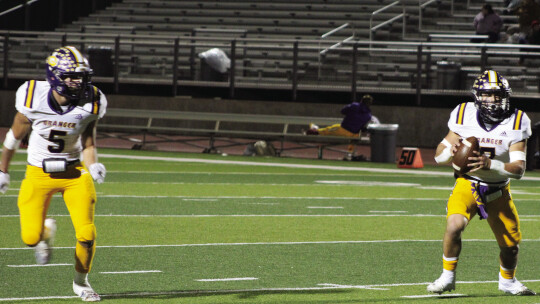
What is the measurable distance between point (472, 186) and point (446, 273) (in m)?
0.63

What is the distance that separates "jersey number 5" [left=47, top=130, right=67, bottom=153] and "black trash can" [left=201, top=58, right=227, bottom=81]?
18201 mm

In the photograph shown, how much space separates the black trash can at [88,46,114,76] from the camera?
26000mm

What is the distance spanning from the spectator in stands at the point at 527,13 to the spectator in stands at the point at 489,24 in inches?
20.4

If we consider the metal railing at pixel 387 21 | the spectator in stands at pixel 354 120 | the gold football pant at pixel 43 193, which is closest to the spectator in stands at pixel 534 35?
the metal railing at pixel 387 21

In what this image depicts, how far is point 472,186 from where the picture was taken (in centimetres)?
749

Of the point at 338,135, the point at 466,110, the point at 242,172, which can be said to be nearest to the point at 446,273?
the point at 466,110

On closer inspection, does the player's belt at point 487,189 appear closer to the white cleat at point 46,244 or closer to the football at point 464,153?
the football at point 464,153

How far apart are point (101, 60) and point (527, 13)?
10166mm

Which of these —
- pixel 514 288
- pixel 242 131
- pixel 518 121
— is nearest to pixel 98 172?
pixel 518 121

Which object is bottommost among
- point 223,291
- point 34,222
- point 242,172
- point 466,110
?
point 242,172

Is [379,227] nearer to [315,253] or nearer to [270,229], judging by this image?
[270,229]

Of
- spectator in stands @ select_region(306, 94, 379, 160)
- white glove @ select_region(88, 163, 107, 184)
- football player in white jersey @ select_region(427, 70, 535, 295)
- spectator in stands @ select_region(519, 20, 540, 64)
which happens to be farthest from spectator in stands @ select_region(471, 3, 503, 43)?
white glove @ select_region(88, 163, 107, 184)

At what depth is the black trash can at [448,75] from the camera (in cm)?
2344

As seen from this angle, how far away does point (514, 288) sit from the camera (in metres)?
7.70
